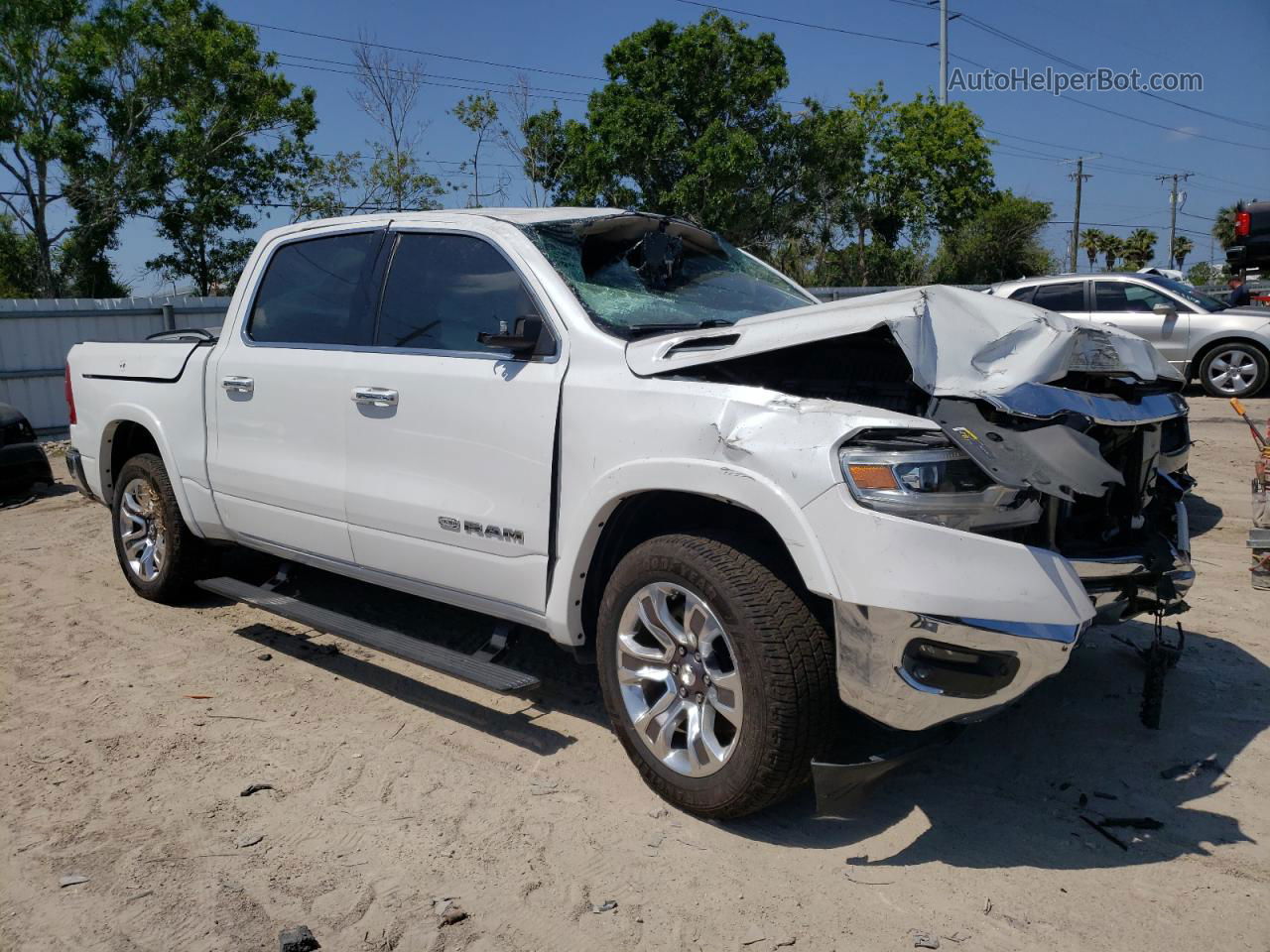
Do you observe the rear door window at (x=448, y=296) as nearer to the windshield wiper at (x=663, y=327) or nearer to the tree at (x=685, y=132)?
the windshield wiper at (x=663, y=327)

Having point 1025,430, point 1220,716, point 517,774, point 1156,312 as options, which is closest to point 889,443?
point 1025,430

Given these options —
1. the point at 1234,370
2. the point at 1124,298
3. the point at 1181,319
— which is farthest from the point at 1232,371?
the point at 1124,298

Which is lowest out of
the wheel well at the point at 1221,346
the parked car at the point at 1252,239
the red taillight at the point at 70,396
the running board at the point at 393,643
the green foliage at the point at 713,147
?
the running board at the point at 393,643

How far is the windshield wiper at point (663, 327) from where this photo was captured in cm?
374

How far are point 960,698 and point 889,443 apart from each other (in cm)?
74

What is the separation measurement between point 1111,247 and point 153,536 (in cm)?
6479

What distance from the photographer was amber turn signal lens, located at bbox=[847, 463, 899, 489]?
2836mm

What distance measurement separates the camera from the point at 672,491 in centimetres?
337

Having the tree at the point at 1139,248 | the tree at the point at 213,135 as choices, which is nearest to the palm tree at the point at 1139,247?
the tree at the point at 1139,248

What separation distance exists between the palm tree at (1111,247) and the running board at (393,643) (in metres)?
64.1

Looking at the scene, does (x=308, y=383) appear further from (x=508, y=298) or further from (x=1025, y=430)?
(x=1025, y=430)

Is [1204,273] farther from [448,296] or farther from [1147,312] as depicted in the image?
[448,296]

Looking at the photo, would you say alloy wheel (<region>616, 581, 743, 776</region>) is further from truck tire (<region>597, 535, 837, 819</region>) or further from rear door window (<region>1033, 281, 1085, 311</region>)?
rear door window (<region>1033, 281, 1085, 311</region>)

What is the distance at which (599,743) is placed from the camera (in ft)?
12.9
